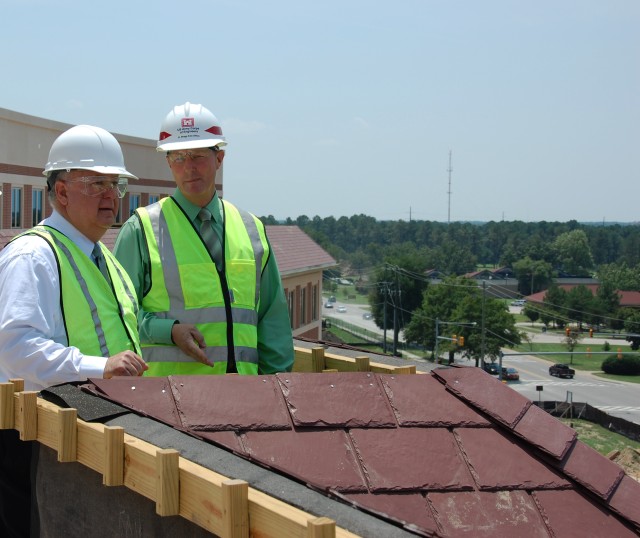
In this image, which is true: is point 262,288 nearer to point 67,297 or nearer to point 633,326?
point 67,297

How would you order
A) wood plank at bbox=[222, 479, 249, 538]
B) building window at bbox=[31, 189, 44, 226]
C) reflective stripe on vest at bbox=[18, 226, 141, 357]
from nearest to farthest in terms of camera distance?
wood plank at bbox=[222, 479, 249, 538], reflective stripe on vest at bbox=[18, 226, 141, 357], building window at bbox=[31, 189, 44, 226]

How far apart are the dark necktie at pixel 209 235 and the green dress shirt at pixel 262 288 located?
3cm

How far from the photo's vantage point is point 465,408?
375 cm

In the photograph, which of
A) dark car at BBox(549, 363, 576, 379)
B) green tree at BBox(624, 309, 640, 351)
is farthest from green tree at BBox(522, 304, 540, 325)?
dark car at BBox(549, 363, 576, 379)

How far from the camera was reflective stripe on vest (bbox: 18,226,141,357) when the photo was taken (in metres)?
4.23

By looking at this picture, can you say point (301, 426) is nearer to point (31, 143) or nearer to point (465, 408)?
point (465, 408)

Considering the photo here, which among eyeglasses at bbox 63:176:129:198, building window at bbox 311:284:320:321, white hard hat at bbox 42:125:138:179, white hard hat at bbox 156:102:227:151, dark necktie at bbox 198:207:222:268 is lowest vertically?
building window at bbox 311:284:320:321

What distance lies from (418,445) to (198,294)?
1.81 m

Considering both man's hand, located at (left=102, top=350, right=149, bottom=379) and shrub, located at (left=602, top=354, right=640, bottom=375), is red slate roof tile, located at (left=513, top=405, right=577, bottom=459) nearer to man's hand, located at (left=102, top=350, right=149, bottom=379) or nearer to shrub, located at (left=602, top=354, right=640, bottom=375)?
man's hand, located at (left=102, top=350, right=149, bottom=379)

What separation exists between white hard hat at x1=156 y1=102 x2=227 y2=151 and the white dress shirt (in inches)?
44.4

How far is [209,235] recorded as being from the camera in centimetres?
516

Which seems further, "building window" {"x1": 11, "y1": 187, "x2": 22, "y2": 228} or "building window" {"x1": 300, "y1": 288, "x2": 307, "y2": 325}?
"building window" {"x1": 300, "y1": 288, "x2": 307, "y2": 325}

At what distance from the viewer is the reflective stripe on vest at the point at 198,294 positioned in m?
4.94

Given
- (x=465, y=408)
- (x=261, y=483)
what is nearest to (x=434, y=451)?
(x=465, y=408)
